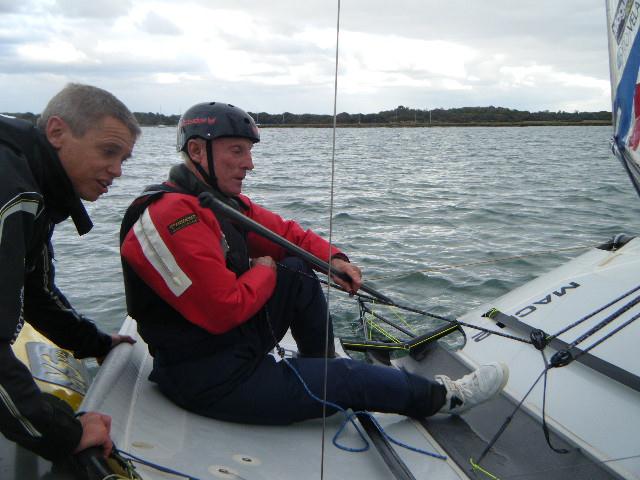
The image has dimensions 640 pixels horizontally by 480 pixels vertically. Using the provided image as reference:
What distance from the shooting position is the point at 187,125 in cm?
282

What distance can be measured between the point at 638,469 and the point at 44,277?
8.60 ft

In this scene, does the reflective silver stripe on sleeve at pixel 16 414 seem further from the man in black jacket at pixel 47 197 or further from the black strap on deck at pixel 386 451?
the black strap on deck at pixel 386 451

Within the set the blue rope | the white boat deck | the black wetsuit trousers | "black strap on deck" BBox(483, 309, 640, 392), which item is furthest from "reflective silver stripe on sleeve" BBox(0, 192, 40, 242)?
"black strap on deck" BBox(483, 309, 640, 392)

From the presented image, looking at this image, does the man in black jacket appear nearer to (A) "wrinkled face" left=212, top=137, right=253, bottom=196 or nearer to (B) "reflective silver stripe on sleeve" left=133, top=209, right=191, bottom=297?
(B) "reflective silver stripe on sleeve" left=133, top=209, right=191, bottom=297

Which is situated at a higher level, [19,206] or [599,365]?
[19,206]

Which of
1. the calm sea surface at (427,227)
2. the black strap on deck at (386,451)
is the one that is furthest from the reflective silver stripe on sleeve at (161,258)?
the calm sea surface at (427,227)

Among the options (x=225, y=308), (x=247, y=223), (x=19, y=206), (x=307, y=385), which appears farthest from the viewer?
(x=307, y=385)

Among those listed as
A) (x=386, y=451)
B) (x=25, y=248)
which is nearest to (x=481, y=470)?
(x=386, y=451)

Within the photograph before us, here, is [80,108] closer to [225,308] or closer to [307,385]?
[225,308]

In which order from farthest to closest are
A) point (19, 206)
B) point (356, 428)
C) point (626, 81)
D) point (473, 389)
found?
point (626, 81) → point (473, 389) → point (356, 428) → point (19, 206)

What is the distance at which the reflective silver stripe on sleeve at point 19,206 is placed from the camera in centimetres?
171

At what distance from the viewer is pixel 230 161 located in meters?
2.82

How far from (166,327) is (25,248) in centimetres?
87

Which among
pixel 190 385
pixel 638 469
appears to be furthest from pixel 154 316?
pixel 638 469
